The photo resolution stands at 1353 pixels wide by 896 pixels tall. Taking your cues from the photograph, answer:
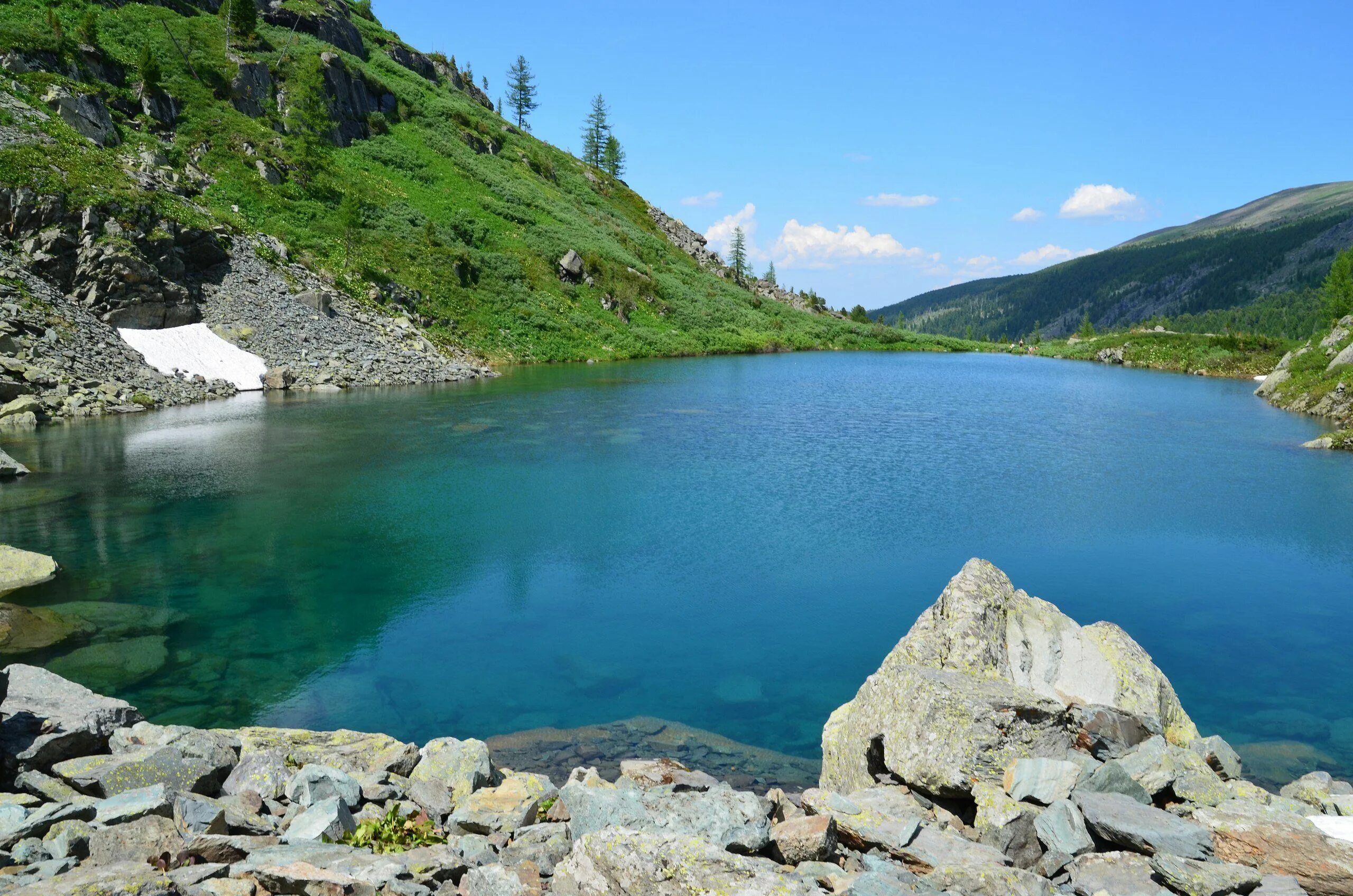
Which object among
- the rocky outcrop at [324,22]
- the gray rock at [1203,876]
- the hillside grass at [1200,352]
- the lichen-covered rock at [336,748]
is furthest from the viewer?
the rocky outcrop at [324,22]

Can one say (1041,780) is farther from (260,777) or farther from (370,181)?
(370,181)

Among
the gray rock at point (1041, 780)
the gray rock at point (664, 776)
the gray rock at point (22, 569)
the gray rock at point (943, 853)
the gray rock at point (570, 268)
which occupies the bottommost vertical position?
the gray rock at point (22, 569)

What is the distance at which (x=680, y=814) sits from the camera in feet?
27.0

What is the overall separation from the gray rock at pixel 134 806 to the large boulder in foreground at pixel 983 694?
26.7 ft

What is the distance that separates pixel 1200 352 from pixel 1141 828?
113020 millimetres

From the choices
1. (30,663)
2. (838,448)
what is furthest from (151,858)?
(838,448)

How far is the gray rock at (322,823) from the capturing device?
26.5 feet

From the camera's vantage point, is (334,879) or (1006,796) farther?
(1006,796)

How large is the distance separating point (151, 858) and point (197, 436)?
115ft

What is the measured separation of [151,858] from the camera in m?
7.25

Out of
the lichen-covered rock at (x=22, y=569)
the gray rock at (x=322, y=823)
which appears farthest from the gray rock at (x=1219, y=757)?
the lichen-covered rock at (x=22, y=569)

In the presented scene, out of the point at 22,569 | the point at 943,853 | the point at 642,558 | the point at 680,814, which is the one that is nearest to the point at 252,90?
the point at 22,569

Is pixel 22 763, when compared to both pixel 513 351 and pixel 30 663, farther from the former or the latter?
pixel 513 351

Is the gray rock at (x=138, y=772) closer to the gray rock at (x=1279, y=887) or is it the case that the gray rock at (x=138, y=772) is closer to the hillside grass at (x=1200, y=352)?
the gray rock at (x=1279, y=887)
